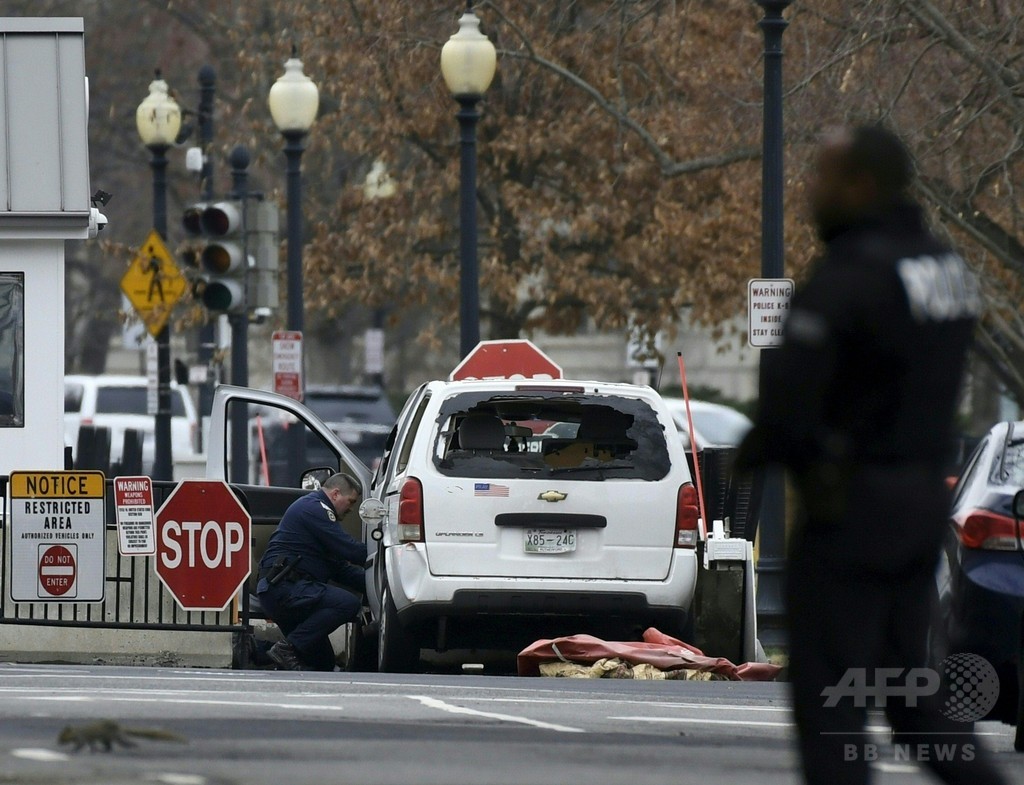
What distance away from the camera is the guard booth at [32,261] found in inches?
579

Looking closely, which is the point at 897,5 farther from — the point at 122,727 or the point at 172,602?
the point at 122,727

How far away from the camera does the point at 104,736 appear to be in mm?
7312

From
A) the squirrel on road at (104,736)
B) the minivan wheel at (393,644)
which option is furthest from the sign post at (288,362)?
the squirrel on road at (104,736)

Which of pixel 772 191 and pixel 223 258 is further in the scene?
pixel 223 258

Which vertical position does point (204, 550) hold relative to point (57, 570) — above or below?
above

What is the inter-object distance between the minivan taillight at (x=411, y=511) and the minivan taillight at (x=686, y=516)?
55.5 inches

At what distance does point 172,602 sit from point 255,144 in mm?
22427

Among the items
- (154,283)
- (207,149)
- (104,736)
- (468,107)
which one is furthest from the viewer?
(207,149)

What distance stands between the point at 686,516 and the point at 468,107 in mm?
7926

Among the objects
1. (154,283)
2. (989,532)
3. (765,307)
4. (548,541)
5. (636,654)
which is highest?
(154,283)

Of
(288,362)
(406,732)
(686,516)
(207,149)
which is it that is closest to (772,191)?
(686,516)

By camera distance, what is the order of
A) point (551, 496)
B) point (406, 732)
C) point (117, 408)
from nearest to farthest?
point (406, 732) < point (551, 496) < point (117, 408)

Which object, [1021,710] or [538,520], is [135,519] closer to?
[538,520]

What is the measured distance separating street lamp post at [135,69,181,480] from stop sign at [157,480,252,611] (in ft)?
34.0
